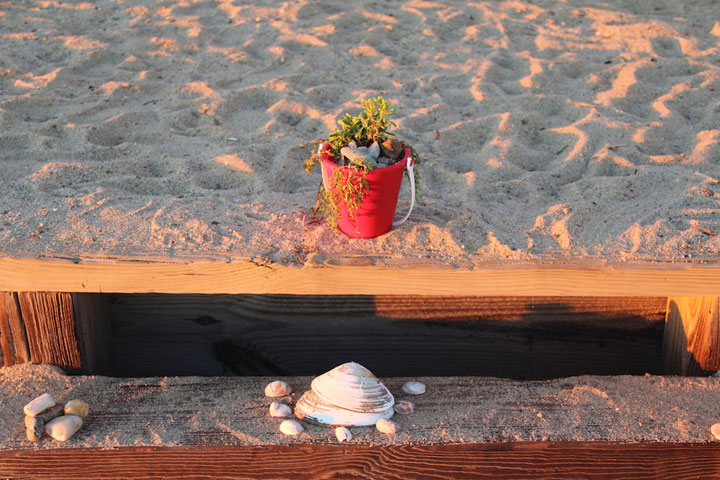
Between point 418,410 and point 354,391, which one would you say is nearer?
point 354,391

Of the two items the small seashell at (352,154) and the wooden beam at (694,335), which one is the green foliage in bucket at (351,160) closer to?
the small seashell at (352,154)

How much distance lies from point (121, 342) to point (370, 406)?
1154mm

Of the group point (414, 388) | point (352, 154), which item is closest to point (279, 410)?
point (414, 388)

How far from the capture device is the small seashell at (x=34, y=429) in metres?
1.98

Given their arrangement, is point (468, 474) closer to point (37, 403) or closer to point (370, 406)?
point (370, 406)

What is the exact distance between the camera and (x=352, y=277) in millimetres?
2168

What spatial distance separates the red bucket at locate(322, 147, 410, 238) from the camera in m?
2.11

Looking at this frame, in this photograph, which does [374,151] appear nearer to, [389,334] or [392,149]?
[392,149]

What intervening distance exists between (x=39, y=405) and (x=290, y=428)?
2.47 ft

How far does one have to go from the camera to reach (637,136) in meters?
3.27

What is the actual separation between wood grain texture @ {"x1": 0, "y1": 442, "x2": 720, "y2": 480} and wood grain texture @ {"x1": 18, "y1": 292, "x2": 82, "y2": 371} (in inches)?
17.9

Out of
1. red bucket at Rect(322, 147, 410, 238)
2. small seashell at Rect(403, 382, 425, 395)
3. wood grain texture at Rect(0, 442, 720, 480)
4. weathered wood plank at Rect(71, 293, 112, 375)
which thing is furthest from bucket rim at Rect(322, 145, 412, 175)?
weathered wood plank at Rect(71, 293, 112, 375)

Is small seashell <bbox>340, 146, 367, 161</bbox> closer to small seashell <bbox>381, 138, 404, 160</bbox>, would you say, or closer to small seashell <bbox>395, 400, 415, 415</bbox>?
small seashell <bbox>381, 138, 404, 160</bbox>

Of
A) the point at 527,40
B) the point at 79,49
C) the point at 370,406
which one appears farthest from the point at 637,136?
the point at 79,49
